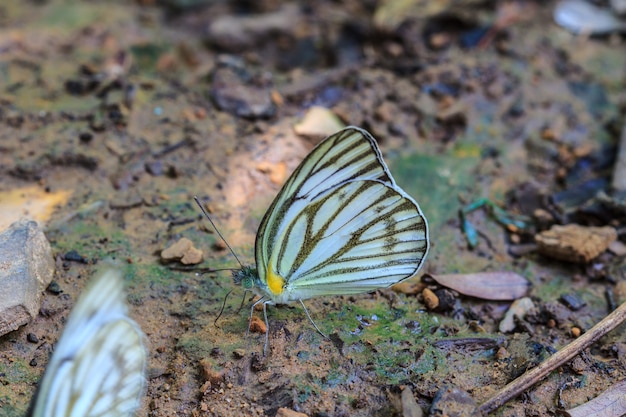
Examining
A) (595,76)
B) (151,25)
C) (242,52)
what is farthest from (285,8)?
(595,76)

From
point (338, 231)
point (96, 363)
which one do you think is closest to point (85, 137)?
point (338, 231)

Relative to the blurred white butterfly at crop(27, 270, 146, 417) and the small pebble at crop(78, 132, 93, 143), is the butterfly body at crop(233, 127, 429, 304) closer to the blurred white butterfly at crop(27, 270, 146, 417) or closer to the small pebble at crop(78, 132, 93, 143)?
the blurred white butterfly at crop(27, 270, 146, 417)

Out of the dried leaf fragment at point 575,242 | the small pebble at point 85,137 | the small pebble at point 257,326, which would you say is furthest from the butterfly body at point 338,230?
the small pebble at point 85,137

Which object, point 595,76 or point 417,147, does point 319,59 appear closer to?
point 417,147

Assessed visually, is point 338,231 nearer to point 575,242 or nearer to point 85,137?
point 575,242

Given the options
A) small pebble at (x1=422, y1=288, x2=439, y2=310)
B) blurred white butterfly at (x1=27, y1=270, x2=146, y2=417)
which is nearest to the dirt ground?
small pebble at (x1=422, y1=288, x2=439, y2=310)

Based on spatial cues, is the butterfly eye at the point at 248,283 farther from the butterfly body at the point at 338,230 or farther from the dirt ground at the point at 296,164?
the dirt ground at the point at 296,164
